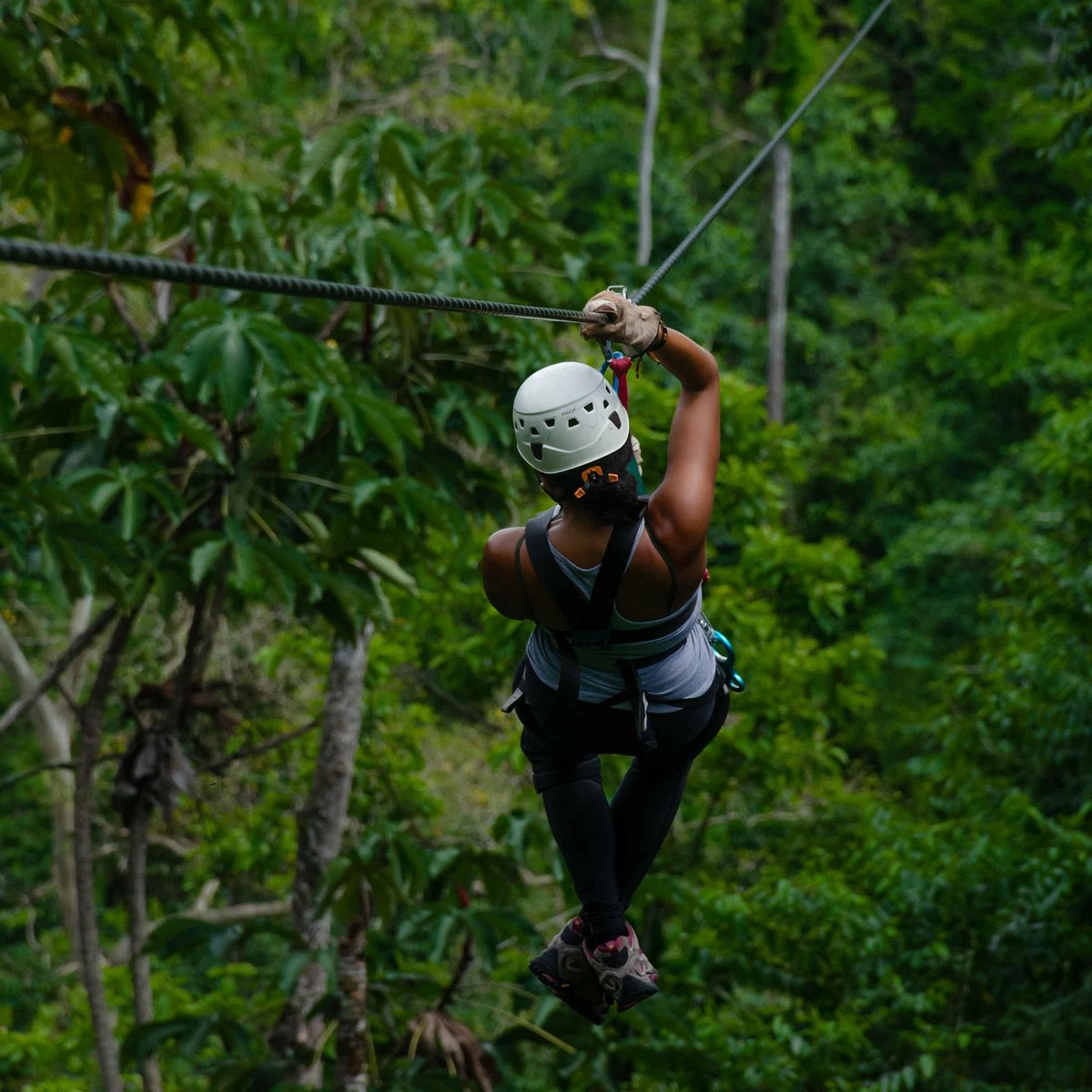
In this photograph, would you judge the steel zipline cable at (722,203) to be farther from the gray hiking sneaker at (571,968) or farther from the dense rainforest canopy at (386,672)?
the gray hiking sneaker at (571,968)

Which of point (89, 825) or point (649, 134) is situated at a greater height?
point (649, 134)

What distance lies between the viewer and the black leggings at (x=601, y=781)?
2615mm

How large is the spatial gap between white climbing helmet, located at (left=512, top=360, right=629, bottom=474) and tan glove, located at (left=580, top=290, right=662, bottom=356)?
0.06 meters

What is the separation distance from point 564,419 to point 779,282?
1961 centimetres

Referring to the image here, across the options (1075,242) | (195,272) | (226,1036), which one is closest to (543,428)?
(195,272)

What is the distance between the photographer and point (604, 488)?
233 centimetres

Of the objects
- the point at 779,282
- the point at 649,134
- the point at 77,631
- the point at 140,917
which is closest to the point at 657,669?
the point at 140,917

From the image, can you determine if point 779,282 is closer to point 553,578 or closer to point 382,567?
point 382,567

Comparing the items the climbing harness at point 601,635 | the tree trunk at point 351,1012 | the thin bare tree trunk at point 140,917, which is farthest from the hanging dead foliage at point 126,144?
the climbing harness at point 601,635

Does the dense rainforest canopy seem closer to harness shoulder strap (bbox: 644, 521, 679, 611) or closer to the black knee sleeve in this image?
the black knee sleeve

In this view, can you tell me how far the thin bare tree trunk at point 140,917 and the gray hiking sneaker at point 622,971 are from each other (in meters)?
2.39

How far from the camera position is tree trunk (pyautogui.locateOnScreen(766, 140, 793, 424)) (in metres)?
20.8

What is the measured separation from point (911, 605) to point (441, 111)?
8.73 m

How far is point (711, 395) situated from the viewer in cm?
247
